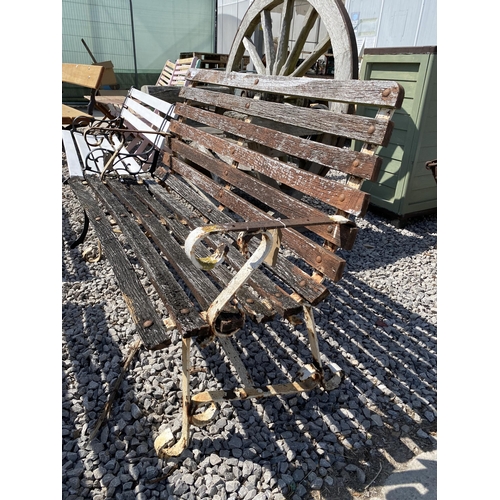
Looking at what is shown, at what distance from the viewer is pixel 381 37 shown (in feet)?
31.7

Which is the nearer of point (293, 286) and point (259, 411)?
point (293, 286)

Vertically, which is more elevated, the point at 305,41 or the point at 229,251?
the point at 305,41

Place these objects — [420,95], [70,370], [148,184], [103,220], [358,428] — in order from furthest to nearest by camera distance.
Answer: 1. [420,95]
2. [148,184]
3. [103,220]
4. [70,370]
5. [358,428]

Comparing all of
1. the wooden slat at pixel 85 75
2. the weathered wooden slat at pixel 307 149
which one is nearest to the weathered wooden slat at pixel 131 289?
the weathered wooden slat at pixel 307 149

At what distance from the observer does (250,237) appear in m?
2.03

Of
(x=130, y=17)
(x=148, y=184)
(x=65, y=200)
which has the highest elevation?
(x=130, y=17)

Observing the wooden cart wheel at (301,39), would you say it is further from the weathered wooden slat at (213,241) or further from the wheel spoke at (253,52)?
the weathered wooden slat at (213,241)

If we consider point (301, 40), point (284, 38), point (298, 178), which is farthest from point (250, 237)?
point (284, 38)

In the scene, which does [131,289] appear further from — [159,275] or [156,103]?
[156,103]

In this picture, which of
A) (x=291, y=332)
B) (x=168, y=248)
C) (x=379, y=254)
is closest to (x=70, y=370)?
(x=168, y=248)

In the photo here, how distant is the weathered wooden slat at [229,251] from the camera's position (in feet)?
5.37

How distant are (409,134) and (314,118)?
2.24 meters

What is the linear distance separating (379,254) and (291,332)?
5.24ft

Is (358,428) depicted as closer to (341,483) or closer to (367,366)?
(341,483)
